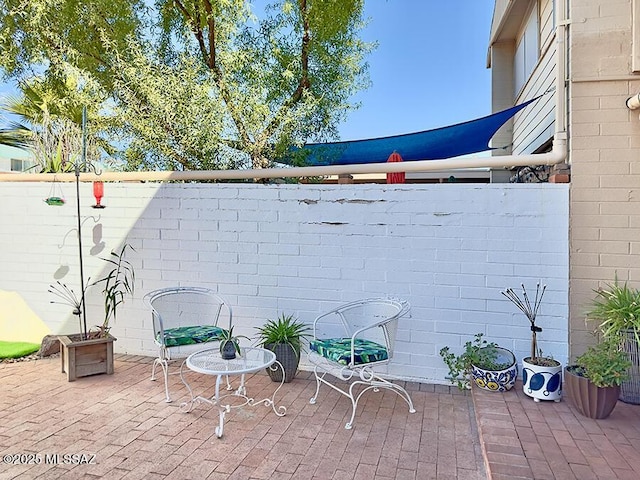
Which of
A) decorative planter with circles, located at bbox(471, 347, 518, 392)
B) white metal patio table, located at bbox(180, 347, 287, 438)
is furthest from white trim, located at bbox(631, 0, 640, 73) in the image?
white metal patio table, located at bbox(180, 347, 287, 438)

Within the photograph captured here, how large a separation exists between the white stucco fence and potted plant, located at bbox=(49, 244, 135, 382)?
0.38 ft

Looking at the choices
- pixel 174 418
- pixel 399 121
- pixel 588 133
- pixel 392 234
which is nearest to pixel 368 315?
pixel 392 234

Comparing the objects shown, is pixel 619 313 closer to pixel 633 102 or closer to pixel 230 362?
pixel 633 102

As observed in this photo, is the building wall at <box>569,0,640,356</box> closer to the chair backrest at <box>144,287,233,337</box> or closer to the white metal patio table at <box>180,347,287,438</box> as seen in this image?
the white metal patio table at <box>180,347,287,438</box>

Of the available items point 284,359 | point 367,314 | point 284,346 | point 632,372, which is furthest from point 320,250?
point 632,372

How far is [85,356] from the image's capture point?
4.32m

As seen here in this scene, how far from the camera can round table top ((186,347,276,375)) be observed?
10.2 ft

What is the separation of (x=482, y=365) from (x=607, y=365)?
34.3 inches

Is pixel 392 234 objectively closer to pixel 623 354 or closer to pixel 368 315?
pixel 368 315

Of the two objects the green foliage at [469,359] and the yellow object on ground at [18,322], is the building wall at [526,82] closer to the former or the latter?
the green foliage at [469,359]

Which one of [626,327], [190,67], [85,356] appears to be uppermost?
[190,67]

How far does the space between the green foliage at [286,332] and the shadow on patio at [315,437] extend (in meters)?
0.41

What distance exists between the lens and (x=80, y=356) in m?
4.29

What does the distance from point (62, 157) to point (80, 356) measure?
3008mm
